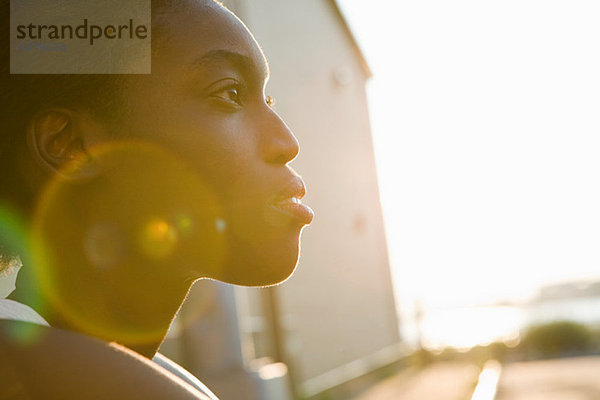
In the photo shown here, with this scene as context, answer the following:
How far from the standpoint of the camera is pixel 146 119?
1060mm

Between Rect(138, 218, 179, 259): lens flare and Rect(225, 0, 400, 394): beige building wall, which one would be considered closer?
Rect(138, 218, 179, 259): lens flare

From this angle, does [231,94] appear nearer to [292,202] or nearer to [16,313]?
[292,202]

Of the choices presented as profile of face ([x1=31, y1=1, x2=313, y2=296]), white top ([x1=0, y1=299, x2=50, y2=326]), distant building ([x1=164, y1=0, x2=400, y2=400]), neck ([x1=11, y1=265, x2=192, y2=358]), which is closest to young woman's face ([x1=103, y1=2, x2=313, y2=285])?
profile of face ([x1=31, y1=1, x2=313, y2=296])

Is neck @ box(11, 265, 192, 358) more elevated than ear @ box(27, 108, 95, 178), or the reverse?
A: ear @ box(27, 108, 95, 178)

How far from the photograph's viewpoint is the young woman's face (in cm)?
Answer: 106

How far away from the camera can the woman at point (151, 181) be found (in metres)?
1.02

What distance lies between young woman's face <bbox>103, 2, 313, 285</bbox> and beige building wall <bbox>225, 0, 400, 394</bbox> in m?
6.98

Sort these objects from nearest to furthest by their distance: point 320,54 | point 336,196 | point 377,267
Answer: point 336,196, point 320,54, point 377,267

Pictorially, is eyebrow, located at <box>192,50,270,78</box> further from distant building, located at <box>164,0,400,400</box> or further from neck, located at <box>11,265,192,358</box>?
distant building, located at <box>164,0,400,400</box>

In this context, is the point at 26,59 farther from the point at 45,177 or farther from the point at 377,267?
the point at 377,267

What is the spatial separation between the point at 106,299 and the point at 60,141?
0.30m

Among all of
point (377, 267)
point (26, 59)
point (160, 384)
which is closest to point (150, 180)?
point (26, 59)

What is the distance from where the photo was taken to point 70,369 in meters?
0.68

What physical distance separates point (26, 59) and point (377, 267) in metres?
16.5
